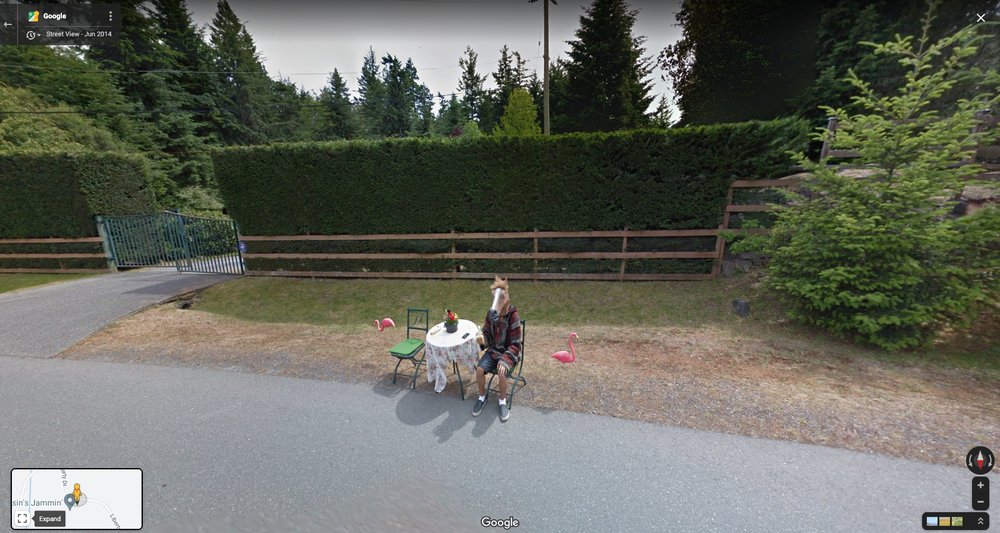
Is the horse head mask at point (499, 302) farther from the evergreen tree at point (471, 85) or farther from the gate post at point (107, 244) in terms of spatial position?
the evergreen tree at point (471, 85)

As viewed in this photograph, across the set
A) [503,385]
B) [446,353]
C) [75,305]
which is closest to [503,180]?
[446,353]

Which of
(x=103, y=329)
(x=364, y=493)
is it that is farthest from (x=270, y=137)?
(x=364, y=493)

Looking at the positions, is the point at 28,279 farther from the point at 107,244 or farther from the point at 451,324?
the point at 451,324

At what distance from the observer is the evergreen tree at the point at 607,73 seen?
19312 millimetres

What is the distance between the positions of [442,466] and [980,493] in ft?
12.5

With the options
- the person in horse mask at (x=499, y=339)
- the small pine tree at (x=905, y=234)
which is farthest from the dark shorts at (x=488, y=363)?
the small pine tree at (x=905, y=234)

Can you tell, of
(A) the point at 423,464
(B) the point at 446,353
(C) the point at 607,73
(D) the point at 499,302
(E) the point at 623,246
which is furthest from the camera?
(C) the point at 607,73

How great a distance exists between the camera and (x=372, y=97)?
30.0 m

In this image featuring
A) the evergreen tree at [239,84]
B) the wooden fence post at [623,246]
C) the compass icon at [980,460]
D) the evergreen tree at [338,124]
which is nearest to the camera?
the compass icon at [980,460]

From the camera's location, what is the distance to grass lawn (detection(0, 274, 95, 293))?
8.70 metres

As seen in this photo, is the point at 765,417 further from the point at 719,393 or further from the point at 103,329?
the point at 103,329

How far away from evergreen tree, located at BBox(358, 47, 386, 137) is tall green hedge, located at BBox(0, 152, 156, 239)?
60.8 ft

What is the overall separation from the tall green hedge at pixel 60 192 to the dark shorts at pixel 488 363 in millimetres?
13945

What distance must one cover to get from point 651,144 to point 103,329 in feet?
36.3
